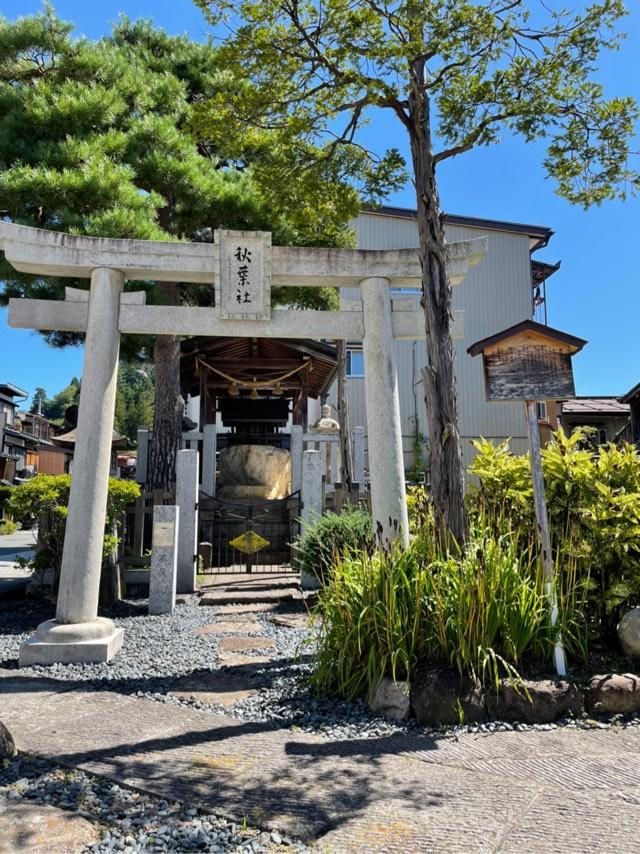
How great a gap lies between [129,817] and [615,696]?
3195 millimetres

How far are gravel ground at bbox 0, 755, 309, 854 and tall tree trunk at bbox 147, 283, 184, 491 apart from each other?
839 cm

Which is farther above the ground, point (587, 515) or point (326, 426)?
point (326, 426)

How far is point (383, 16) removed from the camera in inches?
213

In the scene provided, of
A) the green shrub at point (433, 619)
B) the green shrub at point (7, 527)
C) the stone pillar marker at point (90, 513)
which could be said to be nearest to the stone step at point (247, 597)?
the stone pillar marker at point (90, 513)

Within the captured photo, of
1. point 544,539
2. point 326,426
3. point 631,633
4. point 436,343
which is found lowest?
point 631,633

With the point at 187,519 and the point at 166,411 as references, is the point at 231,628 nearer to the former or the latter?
the point at 187,519

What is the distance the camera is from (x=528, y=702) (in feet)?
13.3

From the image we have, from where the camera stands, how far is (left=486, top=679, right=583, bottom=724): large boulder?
13.3 feet

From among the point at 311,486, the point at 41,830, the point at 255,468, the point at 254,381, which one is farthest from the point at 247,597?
the point at 254,381

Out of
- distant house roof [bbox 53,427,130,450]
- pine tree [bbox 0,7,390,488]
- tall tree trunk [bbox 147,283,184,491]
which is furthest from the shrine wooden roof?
tall tree trunk [bbox 147,283,184,491]

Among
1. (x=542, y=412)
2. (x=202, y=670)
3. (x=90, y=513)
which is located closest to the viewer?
(x=202, y=670)

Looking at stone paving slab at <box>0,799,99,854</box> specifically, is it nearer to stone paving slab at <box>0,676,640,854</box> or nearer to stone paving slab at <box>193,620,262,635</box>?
stone paving slab at <box>0,676,640,854</box>

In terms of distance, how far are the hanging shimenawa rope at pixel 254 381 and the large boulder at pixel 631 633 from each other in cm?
1169

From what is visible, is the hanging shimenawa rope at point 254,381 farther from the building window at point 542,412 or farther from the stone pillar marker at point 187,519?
the building window at point 542,412
